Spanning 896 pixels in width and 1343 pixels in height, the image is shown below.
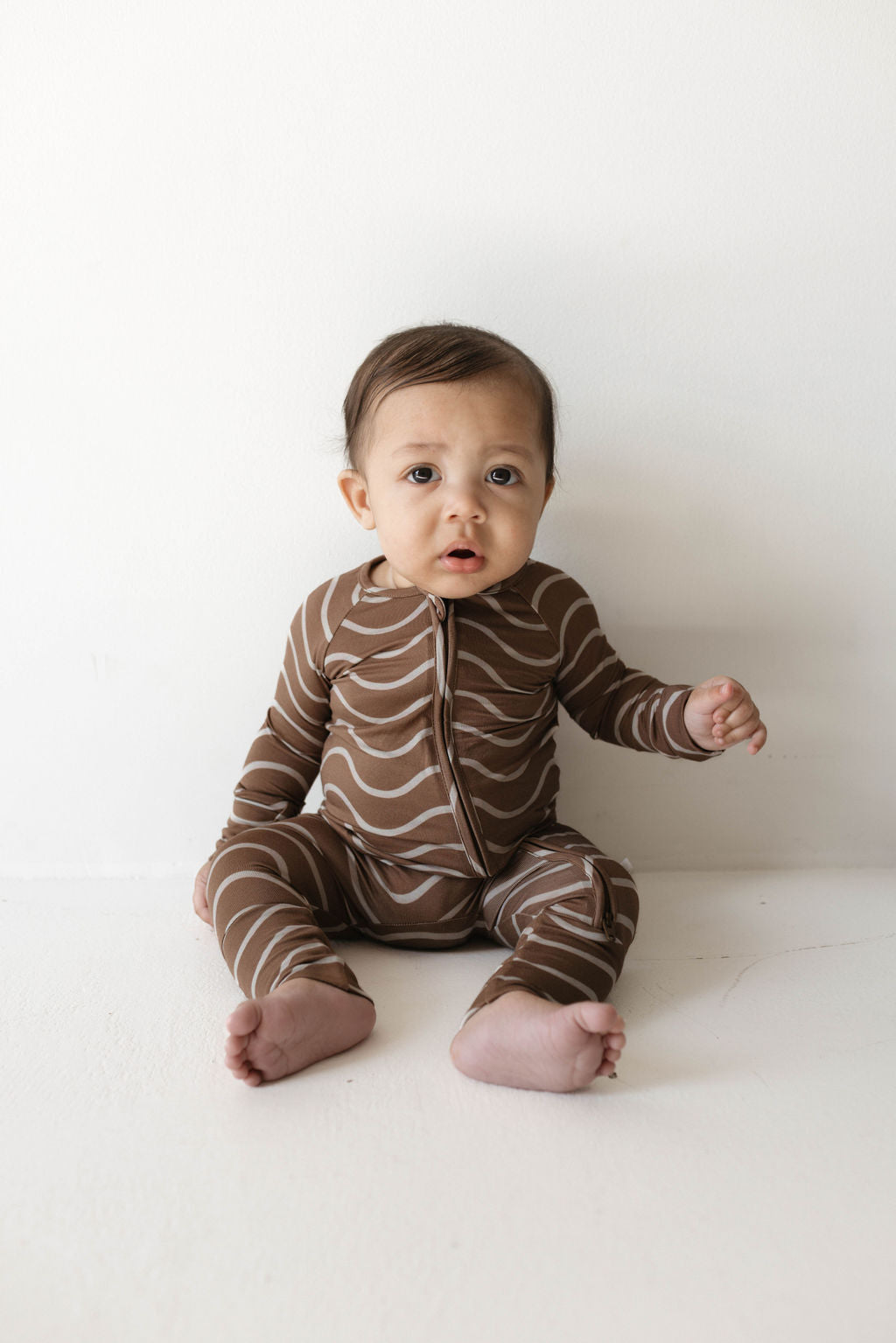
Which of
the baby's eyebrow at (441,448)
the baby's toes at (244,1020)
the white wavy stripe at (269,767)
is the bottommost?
the baby's toes at (244,1020)

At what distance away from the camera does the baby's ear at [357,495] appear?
101 cm

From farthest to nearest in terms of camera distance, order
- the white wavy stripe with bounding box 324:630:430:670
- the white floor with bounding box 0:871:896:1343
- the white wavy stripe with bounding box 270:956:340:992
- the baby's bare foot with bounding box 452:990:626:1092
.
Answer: the white wavy stripe with bounding box 324:630:430:670 < the white wavy stripe with bounding box 270:956:340:992 < the baby's bare foot with bounding box 452:990:626:1092 < the white floor with bounding box 0:871:896:1343

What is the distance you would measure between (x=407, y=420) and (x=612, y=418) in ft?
1.04

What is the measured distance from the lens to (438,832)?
0.99m

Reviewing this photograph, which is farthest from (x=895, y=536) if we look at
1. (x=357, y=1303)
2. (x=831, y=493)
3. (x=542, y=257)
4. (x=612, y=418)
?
(x=357, y=1303)

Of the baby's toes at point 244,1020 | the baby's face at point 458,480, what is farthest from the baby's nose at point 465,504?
the baby's toes at point 244,1020

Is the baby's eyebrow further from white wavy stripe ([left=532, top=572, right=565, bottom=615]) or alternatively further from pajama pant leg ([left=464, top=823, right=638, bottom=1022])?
pajama pant leg ([left=464, top=823, right=638, bottom=1022])

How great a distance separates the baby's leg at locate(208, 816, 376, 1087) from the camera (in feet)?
2.38

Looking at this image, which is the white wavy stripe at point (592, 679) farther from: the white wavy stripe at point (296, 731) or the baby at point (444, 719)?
the white wavy stripe at point (296, 731)

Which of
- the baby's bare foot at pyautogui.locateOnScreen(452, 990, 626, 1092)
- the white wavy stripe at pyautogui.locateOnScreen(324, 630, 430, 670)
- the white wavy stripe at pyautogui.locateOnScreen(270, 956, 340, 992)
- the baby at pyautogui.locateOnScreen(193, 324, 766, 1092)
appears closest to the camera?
the baby's bare foot at pyautogui.locateOnScreen(452, 990, 626, 1092)

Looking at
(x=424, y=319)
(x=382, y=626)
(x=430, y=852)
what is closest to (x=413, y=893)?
(x=430, y=852)

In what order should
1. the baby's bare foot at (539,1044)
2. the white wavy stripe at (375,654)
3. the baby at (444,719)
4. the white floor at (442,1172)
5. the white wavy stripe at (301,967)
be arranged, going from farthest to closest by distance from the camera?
the white wavy stripe at (375,654) → the baby at (444,719) → the white wavy stripe at (301,967) → the baby's bare foot at (539,1044) → the white floor at (442,1172)

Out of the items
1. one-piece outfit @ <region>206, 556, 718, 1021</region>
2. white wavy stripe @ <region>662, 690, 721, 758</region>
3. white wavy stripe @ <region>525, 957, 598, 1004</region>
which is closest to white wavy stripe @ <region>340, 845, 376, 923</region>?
one-piece outfit @ <region>206, 556, 718, 1021</region>

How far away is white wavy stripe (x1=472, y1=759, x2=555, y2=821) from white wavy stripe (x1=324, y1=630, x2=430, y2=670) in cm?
16
